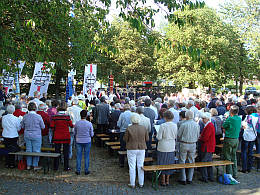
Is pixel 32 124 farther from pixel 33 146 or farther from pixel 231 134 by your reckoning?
pixel 231 134

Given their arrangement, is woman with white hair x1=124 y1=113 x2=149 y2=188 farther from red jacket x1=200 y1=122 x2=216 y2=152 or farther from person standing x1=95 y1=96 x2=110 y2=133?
person standing x1=95 y1=96 x2=110 y2=133

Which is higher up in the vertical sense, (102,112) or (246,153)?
(102,112)

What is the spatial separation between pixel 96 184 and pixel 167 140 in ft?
6.63

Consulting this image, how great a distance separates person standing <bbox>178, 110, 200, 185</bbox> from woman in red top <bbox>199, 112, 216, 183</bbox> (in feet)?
0.67

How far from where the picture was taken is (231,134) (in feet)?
22.6

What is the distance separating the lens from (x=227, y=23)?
100 ft

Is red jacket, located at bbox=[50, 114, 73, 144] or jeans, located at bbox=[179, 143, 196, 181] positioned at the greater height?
red jacket, located at bbox=[50, 114, 73, 144]

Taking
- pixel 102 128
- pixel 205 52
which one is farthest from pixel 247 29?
pixel 102 128

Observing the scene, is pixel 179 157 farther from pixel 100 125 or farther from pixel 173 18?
pixel 100 125

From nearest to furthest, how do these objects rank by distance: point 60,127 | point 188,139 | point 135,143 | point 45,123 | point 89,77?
point 135,143
point 188,139
point 60,127
point 45,123
point 89,77

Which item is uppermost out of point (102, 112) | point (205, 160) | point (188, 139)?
point (102, 112)

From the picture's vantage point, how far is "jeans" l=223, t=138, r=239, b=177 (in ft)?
22.8

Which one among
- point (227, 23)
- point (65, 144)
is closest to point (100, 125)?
point (65, 144)

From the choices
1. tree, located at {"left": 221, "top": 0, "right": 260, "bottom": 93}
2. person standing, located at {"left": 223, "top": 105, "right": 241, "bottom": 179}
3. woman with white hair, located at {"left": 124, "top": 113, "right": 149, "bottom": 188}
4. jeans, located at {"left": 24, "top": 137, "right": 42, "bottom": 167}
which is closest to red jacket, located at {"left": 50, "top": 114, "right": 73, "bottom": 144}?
jeans, located at {"left": 24, "top": 137, "right": 42, "bottom": 167}
